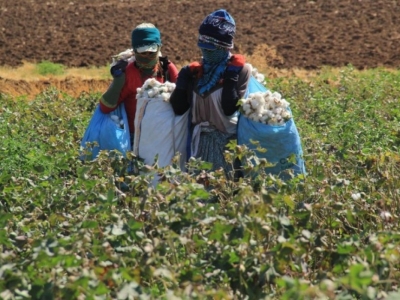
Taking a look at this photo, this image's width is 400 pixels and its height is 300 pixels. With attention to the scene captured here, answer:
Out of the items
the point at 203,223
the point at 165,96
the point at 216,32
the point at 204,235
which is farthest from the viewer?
the point at 165,96

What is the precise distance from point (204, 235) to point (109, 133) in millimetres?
2919

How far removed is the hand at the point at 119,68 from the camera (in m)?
7.31

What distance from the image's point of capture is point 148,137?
692 centimetres

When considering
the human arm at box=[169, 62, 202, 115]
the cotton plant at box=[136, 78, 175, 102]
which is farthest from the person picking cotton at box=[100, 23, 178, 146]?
the human arm at box=[169, 62, 202, 115]

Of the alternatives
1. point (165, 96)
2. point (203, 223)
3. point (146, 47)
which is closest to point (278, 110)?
point (165, 96)

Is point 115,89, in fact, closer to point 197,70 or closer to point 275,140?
point 197,70

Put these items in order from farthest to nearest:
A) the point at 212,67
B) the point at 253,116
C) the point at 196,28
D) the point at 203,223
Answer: the point at 196,28
the point at 212,67
the point at 253,116
the point at 203,223

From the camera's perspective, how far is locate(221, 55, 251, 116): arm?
6.57 metres

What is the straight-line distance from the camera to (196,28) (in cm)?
2452

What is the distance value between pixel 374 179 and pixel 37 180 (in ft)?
6.76

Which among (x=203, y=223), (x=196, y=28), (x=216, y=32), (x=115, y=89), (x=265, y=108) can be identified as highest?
(x=216, y=32)

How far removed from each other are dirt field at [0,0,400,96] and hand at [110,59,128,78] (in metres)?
11.8

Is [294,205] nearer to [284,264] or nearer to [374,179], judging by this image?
[284,264]

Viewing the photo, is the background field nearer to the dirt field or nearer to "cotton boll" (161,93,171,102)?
"cotton boll" (161,93,171,102)
